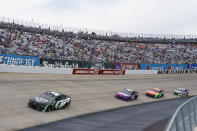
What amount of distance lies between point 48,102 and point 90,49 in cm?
3339

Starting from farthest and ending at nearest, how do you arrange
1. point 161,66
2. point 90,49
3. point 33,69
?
point 161,66
point 90,49
point 33,69

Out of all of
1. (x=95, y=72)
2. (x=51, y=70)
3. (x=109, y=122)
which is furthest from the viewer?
(x=95, y=72)

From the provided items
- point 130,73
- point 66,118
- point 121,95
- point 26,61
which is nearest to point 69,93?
point 121,95

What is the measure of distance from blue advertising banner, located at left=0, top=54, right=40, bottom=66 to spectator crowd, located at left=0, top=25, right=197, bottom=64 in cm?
199

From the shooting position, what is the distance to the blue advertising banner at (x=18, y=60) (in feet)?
75.4

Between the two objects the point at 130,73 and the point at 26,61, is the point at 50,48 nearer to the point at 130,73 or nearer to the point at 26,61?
the point at 26,61

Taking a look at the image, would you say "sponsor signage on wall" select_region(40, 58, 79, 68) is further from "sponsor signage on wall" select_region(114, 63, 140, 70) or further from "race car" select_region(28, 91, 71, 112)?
"race car" select_region(28, 91, 71, 112)

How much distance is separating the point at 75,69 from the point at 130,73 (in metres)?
13.2

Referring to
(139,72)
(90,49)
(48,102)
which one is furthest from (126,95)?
(90,49)

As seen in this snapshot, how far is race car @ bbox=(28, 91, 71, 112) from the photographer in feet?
40.8

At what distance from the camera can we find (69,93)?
62.5 ft

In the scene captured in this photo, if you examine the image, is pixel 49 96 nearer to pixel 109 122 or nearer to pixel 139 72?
pixel 109 122

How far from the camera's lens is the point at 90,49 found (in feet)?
150

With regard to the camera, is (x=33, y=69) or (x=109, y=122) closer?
(x=109, y=122)
